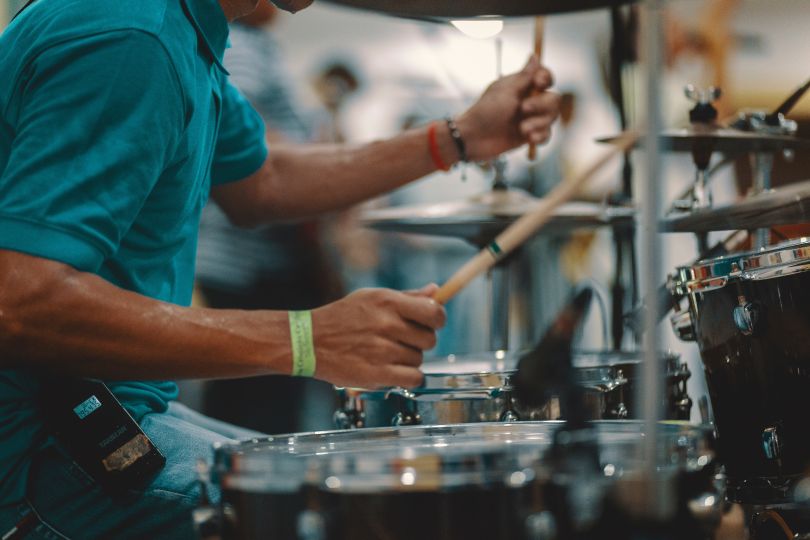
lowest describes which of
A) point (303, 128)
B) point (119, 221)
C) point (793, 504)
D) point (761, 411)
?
point (793, 504)

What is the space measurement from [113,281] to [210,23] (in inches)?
17.0

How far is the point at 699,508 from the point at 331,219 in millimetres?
2942

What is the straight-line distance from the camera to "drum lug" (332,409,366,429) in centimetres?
Result: 158

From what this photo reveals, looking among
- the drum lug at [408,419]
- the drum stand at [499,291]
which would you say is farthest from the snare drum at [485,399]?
the drum stand at [499,291]

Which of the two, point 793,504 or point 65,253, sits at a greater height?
point 65,253

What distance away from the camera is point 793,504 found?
1320 mm

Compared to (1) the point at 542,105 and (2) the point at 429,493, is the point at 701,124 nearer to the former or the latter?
(1) the point at 542,105

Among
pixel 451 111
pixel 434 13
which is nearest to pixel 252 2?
pixel 434 13

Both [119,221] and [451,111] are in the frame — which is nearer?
[119,221]

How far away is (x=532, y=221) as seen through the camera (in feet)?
3.23

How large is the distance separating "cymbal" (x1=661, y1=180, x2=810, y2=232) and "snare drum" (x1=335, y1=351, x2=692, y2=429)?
263mm

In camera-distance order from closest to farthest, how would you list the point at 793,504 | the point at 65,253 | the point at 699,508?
the point at 699,508
the point at 65,253
the point at 793,504

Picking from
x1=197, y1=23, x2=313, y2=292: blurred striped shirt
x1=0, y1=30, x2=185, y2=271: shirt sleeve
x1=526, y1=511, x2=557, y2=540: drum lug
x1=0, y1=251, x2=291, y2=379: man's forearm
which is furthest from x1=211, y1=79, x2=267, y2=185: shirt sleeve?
x1=197, y1=23, x2=313, y2=292: blurred striped shirt

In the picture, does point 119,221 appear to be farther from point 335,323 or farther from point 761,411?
point 761,411
